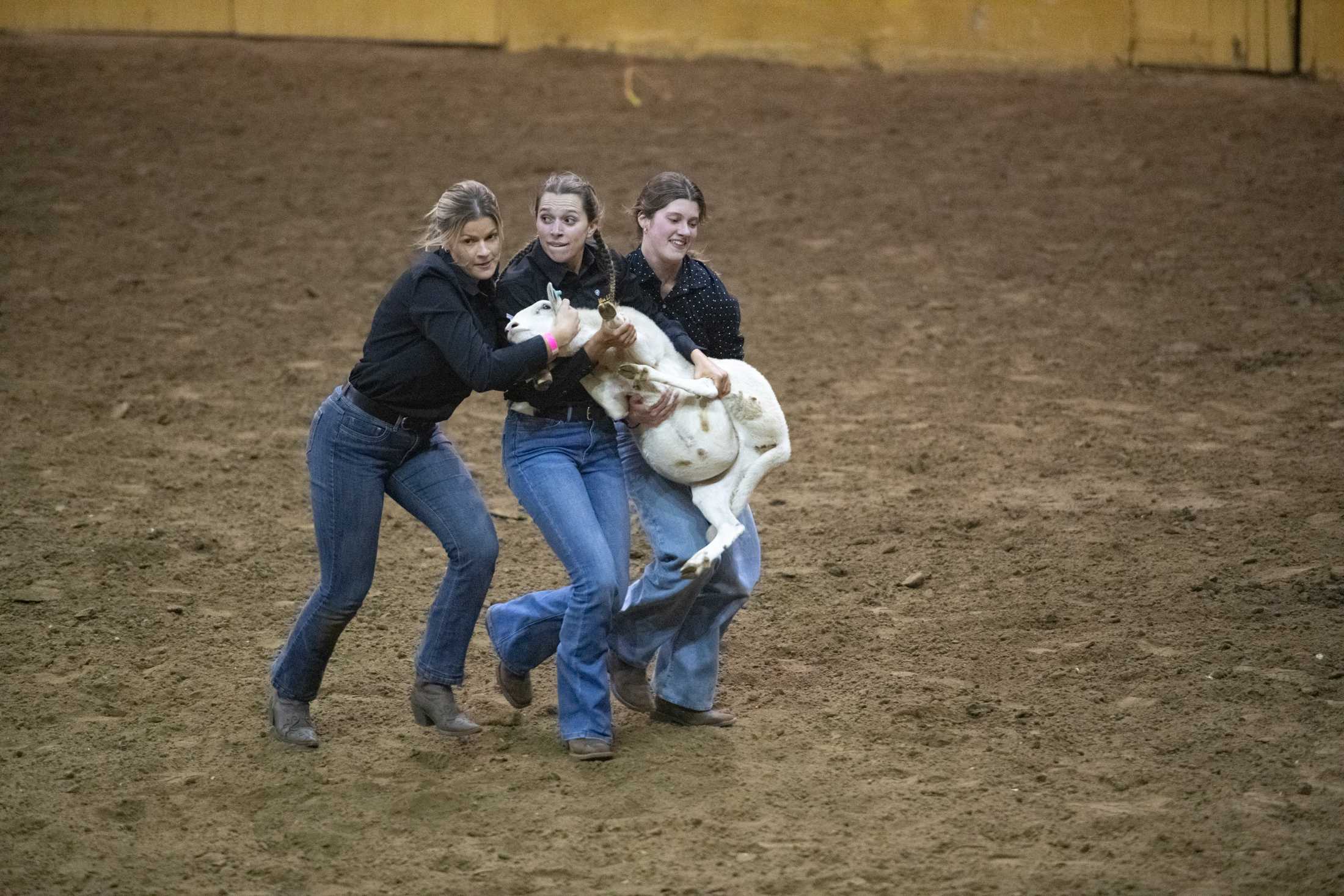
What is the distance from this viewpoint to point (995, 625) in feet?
19.5

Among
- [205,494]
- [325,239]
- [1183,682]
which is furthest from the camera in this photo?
[325,239]

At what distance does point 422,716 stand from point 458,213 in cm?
170

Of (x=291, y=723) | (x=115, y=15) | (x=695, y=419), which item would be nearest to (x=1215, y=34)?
(x=115, y=15)

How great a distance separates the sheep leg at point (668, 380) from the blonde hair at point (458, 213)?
59cm

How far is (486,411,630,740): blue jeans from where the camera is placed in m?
4.62

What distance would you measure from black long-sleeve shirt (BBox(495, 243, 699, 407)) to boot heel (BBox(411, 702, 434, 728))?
1.11m

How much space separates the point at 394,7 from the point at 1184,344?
28.5 feet

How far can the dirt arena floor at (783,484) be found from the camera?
174 inches

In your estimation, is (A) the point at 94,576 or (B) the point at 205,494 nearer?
(A) the point at 94,576

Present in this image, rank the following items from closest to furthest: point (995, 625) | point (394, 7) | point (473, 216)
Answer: point (473, 216) → point (995, 625) → point (394, 7)

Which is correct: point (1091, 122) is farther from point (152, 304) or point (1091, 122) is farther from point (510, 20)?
point (152, 304)

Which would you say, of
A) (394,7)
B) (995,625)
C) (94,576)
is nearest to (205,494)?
(94,576)

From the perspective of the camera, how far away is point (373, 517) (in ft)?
15.5

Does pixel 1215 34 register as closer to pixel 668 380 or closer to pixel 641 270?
pixel 641 270
